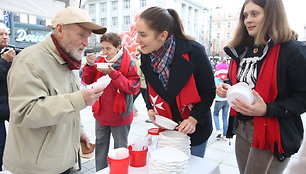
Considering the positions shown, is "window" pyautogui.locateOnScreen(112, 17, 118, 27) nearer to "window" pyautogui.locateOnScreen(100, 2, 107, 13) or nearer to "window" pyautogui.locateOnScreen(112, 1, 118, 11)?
"window" pyautogui.locateOnScreen(112, 1, 118, 11)

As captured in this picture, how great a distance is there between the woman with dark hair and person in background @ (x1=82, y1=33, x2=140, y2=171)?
0.77m

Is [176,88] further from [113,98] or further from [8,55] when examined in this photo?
[8,55]

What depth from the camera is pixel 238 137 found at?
5.43ft

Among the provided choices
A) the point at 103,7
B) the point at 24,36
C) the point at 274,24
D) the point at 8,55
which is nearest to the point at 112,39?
the point at 8,55

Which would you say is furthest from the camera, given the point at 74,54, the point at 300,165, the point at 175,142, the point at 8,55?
the point at 8,55

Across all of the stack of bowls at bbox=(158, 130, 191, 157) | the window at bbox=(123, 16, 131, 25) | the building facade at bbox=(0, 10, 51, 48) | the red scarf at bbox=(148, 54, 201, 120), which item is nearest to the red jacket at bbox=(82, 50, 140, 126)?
the red scarf at bbox=(148, 54, 201, 120)

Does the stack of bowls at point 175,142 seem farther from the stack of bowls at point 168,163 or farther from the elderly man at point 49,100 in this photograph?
the elderly man at point 49,100

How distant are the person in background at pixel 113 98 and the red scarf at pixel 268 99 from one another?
1.41 metres

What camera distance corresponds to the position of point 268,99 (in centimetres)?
139

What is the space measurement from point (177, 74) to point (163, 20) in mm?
420

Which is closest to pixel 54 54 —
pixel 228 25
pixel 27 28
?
pixel 27 28

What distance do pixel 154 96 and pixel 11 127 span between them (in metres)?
1.02

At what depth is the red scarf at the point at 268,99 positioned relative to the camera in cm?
134

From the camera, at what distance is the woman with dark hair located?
1549 millimetres
